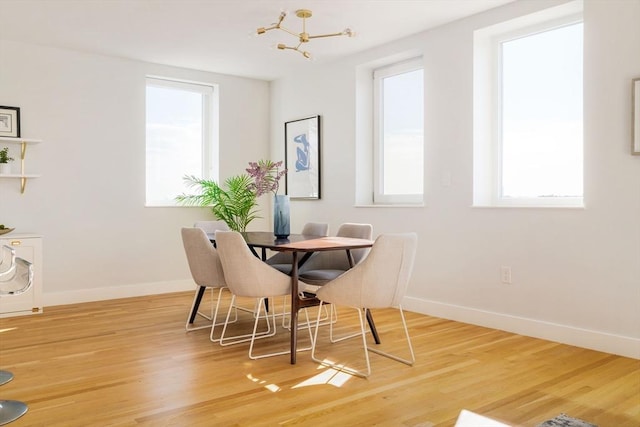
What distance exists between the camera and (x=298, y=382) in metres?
2.87

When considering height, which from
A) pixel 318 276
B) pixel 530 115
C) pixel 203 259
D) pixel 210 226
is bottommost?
pixel 318 276

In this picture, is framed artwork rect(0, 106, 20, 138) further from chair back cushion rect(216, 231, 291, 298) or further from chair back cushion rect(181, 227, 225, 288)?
chair back cushion rect(216, 231, 291, 298)

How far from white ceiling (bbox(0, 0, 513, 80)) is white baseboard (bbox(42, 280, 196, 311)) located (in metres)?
2.41

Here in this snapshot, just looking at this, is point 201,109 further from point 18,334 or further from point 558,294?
point 558,294

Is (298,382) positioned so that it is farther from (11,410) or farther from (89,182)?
(89,182)

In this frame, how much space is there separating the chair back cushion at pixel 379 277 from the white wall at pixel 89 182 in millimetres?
3330

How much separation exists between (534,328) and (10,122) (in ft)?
15.9

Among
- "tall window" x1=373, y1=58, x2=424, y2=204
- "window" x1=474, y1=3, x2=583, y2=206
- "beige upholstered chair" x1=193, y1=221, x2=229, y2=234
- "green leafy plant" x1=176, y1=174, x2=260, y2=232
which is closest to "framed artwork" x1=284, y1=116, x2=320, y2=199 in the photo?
"green leafy plant" x1=176, y1=174, x2=260, y2=232

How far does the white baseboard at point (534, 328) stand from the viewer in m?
3.40

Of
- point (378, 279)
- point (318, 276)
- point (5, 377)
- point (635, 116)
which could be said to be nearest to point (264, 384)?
point (378, 279)

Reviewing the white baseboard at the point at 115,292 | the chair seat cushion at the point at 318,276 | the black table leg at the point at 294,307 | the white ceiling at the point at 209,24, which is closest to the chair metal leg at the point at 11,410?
the black table leg at the point at 294,307

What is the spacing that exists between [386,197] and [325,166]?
2.76ft

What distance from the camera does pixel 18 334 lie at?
4.00 meters

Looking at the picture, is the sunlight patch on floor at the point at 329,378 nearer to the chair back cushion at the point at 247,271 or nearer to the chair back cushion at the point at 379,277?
the chair back cushion at the point at 379,277
